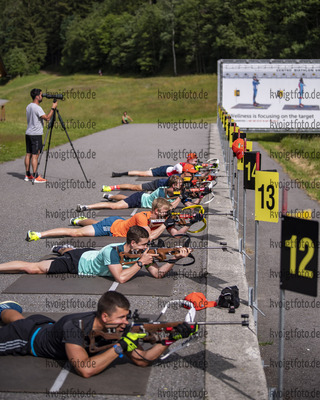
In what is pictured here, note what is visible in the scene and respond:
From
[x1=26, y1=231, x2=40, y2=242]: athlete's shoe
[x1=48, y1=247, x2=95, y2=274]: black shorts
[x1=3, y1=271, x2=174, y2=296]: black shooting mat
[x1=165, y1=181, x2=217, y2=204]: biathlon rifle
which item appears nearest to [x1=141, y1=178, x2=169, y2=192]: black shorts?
[x1=165, y1=181, x2=217, y2=204]: biathlon rifle

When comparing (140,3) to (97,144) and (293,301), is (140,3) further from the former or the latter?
(293,301)

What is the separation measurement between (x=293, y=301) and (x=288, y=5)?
70.1 m

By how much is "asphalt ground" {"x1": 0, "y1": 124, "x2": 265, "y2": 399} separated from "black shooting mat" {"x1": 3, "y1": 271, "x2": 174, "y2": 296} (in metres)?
0.13

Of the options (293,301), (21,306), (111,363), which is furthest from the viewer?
(293,301)

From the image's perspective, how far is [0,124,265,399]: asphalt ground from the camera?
5.24 m

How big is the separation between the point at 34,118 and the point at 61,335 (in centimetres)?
1044

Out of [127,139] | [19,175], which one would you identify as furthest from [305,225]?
[127,139]

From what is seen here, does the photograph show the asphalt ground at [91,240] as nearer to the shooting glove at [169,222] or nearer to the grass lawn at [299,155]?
the shooting glove at [169,222]

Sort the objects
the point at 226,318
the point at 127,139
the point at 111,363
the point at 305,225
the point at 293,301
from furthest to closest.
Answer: the point at 127,139 → the point at 293,301 → the point at 226,318 → the point at 111,363 → the point at 305,225

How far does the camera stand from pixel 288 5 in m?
73.1

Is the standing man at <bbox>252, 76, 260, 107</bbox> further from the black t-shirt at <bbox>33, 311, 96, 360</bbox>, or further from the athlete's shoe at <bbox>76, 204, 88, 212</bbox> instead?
the black t-shirt at <bbox>33, 311, 96, 360</bbox>

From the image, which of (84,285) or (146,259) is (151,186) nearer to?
(84,285)

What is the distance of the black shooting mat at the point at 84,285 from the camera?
7516 millimetres

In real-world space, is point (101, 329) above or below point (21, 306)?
above
